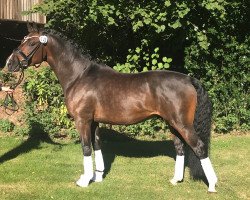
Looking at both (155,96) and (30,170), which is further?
(30,170)

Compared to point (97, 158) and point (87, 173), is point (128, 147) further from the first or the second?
point (87, 173)

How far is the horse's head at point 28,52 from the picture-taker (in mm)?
5902

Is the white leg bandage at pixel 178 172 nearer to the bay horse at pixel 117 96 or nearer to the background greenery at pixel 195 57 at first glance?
the bay horse at pixel 117 96

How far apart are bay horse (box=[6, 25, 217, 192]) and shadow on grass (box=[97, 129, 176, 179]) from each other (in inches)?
59.3

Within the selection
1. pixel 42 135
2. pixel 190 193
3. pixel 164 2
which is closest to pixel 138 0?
pixel 164 2

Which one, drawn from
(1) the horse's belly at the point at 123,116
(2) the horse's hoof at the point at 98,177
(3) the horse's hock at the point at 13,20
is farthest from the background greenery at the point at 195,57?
(3) the horse's hock at the point at 13,20

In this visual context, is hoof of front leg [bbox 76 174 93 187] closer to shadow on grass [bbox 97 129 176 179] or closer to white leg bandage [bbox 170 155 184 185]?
shadow on grass [bbox 97 129 176 179]

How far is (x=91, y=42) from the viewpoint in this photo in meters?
10.4

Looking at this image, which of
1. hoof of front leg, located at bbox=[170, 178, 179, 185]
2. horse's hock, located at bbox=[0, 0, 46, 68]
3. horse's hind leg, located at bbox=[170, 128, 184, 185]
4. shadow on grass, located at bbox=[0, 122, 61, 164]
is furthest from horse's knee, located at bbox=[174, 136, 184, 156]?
horse's hock, located at bbox=[0, 0, 46, 68]

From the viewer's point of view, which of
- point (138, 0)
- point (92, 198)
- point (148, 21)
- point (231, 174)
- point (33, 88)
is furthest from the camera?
point (33, 88)

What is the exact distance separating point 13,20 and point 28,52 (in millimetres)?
7173

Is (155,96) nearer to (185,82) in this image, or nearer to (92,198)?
(185,82)

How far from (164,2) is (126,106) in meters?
3.05

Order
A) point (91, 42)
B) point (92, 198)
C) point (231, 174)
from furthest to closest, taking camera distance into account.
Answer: point (91, 42) < point (231, 174) < point (92, 198)
